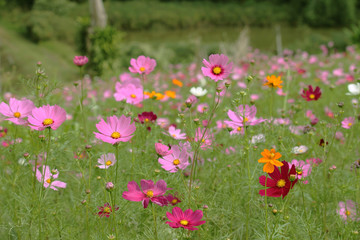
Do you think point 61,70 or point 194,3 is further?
point 194,3

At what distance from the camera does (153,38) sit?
58.9ft

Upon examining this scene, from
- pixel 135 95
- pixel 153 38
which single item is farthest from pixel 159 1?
pixel 135 95

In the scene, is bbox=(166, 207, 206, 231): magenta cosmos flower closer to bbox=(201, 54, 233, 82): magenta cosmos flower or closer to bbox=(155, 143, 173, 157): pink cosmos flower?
bbox=(155, 143, 173, 157): pink cosmos flower

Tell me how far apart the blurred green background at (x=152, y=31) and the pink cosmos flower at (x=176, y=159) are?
0.66 metres

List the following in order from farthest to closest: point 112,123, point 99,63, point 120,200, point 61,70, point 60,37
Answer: point 60,37 < point 61,70 < point 99,63 < point 120,200 < point 112,123

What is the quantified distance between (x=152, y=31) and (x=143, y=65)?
18.9 m

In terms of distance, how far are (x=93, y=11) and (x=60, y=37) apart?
4909 mm

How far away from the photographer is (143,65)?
1555 millimetres

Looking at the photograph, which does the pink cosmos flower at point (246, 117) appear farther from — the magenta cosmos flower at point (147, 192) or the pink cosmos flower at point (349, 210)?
the pink cosmos flower at point (349, 210)

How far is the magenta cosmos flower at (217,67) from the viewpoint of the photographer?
3.55 feet

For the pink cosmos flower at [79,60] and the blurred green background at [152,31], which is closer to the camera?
the pink cosmos flower at [79,60]

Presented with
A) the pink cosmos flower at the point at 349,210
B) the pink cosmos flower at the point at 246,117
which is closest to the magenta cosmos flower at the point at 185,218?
the pink cosmos flower at the point at 246,117

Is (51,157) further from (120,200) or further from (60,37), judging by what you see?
(60,37)

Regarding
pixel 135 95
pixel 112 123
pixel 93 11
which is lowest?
pixel 93 11
